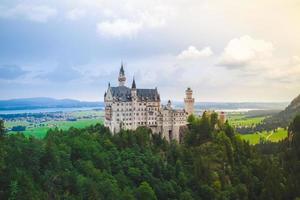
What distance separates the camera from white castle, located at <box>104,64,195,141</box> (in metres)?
103

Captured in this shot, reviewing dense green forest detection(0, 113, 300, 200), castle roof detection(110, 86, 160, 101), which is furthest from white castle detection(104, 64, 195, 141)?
dense green forest detection(0, 113, 300, 200)

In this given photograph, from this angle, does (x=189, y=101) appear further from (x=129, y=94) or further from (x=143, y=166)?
(x=143, y=166)

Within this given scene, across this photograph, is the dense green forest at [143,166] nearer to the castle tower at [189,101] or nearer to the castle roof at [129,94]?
the castle tower at [189,101]

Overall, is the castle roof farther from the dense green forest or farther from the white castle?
the dense green forest

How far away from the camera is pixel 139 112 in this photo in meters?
106

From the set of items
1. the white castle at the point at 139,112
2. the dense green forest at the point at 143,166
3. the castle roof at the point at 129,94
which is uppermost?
the castle roof at the point at 129,94

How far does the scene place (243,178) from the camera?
101125mm

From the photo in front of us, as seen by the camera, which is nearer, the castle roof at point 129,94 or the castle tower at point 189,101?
the castle roof at point 129,94

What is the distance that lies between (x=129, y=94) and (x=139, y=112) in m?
5.15

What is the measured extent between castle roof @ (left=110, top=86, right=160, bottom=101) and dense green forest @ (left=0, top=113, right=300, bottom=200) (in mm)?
9247

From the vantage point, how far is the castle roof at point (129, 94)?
344ft

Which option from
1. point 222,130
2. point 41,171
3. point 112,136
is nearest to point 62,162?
point 41,171

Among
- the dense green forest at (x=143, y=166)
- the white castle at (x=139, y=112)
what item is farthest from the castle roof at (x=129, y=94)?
A: the dense green forest at (x=143, y=166)

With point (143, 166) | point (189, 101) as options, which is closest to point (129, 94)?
point (189, 101)
